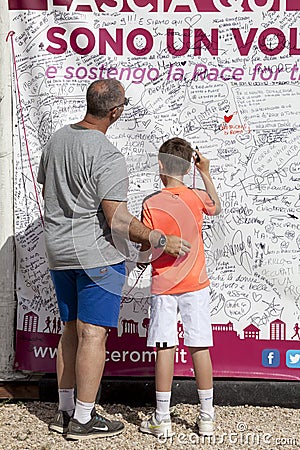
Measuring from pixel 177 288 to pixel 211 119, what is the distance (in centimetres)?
112

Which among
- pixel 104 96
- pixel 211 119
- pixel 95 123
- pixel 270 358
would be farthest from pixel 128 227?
pixel 270 358

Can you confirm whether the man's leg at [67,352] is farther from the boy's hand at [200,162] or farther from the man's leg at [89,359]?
the boy's hand at [200,162]

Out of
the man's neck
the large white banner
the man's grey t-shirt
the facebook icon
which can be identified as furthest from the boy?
the facebook icon

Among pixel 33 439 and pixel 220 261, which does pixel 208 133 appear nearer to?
pixel 220 261

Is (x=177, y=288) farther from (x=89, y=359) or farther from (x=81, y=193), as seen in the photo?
(x=81, y=193)

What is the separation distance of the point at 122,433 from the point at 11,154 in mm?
1724

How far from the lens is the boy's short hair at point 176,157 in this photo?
4.52m

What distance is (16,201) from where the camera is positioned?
513 centimetres

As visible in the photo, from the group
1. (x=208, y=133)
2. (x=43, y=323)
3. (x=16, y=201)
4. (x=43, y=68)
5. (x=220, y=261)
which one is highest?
(x=43, y=68)

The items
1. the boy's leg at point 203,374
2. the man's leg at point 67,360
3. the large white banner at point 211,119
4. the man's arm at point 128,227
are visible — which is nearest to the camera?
the man's arm at point 128,227

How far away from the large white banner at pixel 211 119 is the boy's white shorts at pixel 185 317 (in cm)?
52

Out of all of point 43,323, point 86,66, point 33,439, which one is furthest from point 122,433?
point 86,66

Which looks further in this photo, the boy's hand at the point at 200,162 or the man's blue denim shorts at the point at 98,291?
the boy's hand at the point at 200,162

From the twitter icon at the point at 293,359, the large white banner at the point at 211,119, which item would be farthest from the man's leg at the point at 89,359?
the twitter icon at the point at 293,359
